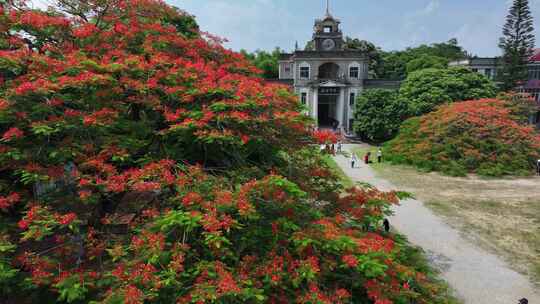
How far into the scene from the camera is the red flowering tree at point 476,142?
17812 millimetres

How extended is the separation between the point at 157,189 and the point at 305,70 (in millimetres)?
29193

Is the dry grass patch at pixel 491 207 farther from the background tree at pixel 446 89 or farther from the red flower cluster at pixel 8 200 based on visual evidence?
the red flower cluster at pixel 8 200

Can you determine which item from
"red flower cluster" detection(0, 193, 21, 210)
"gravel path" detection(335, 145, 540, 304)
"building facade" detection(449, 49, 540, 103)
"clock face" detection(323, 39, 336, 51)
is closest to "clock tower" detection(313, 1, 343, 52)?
"clock face" detection(323, 39, 336, 51)

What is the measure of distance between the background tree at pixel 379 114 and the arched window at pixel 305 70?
634 centimetres

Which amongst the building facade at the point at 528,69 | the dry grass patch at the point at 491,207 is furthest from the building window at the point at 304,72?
the building facade at the point at 528,69

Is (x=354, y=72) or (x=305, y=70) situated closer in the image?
(x=354, y=72)

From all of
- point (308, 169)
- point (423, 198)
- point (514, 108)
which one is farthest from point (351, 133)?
point (308, 169)

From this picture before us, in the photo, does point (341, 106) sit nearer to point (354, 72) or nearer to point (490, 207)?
point (354, 72)

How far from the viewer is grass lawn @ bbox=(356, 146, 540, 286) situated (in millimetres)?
9055

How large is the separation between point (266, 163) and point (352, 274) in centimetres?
259

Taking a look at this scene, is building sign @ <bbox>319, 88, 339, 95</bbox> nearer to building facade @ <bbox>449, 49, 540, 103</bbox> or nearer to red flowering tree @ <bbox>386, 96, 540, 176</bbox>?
red flowering tree @ <bbox>386, 96, 540, 176</bbox>

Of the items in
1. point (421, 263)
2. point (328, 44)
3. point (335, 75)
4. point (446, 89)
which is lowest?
point (421, 263)

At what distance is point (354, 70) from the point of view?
105 feet

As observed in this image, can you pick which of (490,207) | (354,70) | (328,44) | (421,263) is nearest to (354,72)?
(354,70)
